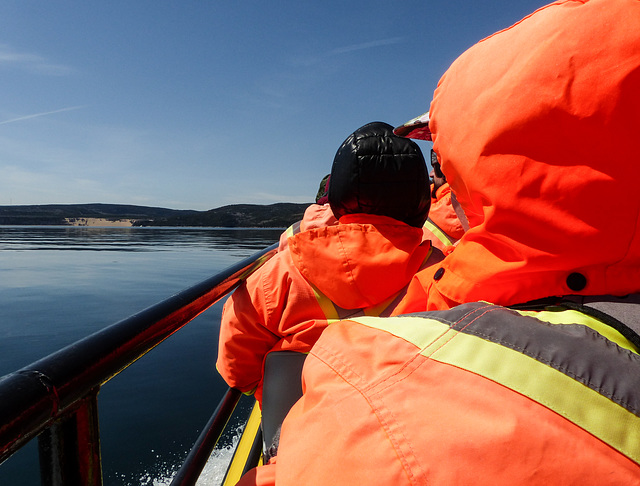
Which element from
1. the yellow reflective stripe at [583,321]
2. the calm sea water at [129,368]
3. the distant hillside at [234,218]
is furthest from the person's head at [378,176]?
the distant hillside at [234,218]

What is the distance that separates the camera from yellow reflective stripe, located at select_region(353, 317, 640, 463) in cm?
37

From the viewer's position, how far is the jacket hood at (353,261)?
1.15 meters

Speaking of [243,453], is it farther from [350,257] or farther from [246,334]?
[350,257]

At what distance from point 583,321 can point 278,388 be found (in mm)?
975

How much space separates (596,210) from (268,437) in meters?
1.07

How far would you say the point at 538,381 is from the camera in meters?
0.40

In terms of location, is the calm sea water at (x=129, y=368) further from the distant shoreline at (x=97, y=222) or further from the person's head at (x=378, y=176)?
the distant shoreline at (x=97, y=222)

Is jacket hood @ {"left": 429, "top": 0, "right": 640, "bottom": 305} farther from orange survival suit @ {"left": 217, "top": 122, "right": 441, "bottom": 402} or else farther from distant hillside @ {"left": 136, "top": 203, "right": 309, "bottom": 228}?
distant hillside @ {"left": 136, "top": 203, "right": 309, "bottom": 228}

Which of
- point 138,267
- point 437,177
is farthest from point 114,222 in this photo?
point 437,177

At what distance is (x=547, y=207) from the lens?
0.54m

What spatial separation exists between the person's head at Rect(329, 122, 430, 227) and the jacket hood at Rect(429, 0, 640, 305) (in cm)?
60

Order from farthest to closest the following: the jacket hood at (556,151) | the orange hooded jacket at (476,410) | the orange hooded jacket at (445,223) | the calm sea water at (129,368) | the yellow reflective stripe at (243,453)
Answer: the calm sea water at (129,368), the orange hooded jacket at (445,223), the yellow reflective stripe at (243,453), the jacket hood at (556,151), the orange hooded jacket at (476,410)

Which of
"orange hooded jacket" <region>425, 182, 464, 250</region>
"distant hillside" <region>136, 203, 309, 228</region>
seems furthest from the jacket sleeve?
"distant hillside" <region>136, 203, 309, 228</region>

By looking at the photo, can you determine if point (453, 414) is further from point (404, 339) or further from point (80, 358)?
point (80, 358)
